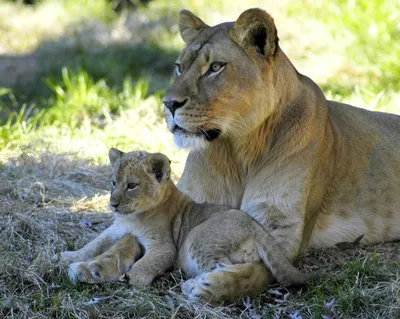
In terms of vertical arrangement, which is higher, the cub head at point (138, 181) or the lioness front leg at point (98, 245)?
the cub head at point (138, 181)

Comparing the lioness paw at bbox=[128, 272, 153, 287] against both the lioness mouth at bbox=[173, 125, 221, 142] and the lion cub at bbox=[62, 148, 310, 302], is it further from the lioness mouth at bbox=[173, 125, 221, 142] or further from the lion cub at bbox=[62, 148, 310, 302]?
the lioness mouth at bbox=[173, 125, 221, 142]

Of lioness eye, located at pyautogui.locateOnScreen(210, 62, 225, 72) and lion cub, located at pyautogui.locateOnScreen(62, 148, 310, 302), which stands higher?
lioness eye, located at pyautogui.locateOnScreen(210, 62, 225, 72)

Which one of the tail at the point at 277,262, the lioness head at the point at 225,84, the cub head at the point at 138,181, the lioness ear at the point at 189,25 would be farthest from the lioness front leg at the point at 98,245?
the lioness ear at the point at 189,25

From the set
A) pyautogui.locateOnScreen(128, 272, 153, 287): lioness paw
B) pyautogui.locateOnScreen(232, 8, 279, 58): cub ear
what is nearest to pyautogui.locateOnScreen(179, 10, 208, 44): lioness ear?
pyautogui.locateOnScreen(232, 8, 279, 58): cub ear

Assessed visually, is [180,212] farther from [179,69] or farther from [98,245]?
[179,69]

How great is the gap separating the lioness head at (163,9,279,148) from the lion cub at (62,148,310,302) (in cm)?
29

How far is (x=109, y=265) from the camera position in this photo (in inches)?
170

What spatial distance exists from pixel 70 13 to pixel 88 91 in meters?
5.89

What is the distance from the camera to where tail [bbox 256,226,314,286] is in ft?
13.6

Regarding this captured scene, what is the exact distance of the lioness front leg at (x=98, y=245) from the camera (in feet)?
15.1

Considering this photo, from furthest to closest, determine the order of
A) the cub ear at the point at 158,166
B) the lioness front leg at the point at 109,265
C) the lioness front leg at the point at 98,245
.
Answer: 1. the lioness front leg at the point at 98,245
2. the cub ear at the point at 158,166
3. the lioness front leg at the point at 109,265

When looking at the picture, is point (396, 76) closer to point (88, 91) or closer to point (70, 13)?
point (88, 91)

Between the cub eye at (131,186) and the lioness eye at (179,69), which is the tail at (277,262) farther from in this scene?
the lioness eye at (179,69)

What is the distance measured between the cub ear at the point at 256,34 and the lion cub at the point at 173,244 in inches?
29.0
